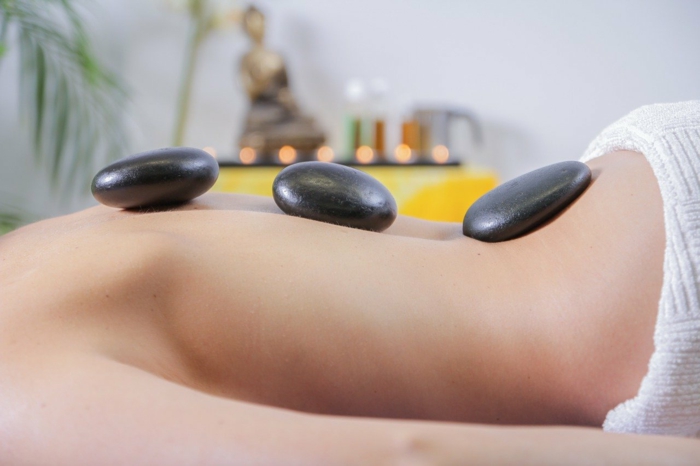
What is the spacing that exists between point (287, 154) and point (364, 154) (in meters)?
0.29

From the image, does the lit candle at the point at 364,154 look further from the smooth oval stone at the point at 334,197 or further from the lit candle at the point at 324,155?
the smooth oval stone at the point at 334,197

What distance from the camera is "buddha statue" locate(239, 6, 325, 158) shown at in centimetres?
252

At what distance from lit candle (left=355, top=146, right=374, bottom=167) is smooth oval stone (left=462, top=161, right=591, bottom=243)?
177 centimetres

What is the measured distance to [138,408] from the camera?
0.32 meters

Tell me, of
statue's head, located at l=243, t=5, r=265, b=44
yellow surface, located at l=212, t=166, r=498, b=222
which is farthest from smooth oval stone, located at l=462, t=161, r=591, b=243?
statue's head, located at l=243, t=5, r=265, b=44

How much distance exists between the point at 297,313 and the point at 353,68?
2632 mm

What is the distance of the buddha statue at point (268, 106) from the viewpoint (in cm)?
252

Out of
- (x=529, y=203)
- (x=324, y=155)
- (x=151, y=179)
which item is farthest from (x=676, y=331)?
(x=324, y=155)

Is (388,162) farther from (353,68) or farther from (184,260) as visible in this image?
(184,260)

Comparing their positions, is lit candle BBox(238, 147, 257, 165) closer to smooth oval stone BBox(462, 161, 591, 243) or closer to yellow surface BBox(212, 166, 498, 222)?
yellow surface BBox(212, 166, 498, 222)

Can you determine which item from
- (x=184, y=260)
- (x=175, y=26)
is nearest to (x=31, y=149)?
(x=175, y=26)

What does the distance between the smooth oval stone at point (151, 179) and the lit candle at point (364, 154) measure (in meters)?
1.77

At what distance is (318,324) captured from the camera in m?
0.44

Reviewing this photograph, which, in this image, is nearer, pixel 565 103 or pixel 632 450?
pixel 632 450
